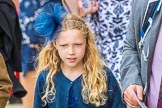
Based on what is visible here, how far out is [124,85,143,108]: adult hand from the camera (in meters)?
3.23

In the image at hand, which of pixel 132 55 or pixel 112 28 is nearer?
pixel 132 55

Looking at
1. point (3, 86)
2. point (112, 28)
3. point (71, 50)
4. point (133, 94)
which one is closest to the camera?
point (133, 94)

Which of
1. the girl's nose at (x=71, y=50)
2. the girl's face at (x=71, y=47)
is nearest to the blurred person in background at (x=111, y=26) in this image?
the girl's face at (x=71, y=47)

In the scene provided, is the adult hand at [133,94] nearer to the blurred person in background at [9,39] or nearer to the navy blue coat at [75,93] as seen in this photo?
the navy blue coat at [75,93]

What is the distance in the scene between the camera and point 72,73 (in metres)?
4.07

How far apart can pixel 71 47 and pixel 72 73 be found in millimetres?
211

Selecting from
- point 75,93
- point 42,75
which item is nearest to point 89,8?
point 42,75

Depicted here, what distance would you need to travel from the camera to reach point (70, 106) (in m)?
3.97

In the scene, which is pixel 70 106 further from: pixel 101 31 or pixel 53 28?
pixel 101 31

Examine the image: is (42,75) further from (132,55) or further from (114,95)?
(132,55)

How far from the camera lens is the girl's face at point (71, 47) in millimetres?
3980

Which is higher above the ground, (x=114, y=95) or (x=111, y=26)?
Result: (x=111, y=26)

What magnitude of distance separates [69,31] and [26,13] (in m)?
1.17

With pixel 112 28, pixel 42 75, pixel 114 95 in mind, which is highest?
pixel 112 28
